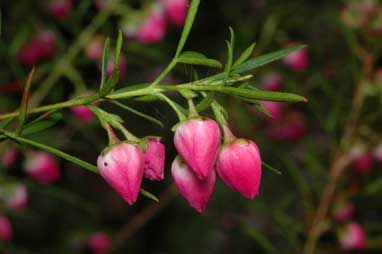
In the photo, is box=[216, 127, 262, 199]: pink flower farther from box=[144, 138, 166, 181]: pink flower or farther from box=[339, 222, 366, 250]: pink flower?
box=[339, 222, 366, 250]: pink flower

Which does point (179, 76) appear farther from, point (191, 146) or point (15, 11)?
point (191, 146)

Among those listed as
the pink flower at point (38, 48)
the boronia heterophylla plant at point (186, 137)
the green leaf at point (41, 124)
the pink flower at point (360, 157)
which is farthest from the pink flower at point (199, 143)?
the pink flower at point (38, 48)

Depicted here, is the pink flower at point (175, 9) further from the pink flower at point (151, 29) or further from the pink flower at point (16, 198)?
the pink flower at point (16, 198)

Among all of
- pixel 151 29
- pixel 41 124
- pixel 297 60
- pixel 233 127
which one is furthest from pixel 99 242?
pixel 41 124

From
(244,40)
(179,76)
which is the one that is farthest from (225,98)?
(179,76)

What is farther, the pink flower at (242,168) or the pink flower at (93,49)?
the pink flower at (93,49)

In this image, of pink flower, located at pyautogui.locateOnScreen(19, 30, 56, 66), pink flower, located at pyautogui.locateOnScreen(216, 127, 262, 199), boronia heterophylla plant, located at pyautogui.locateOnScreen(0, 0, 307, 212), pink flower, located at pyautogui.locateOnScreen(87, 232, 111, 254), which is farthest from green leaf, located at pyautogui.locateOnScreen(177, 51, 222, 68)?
pink flower, located at pyautogui.locateOnScreen(87, 232, 111, 254)
